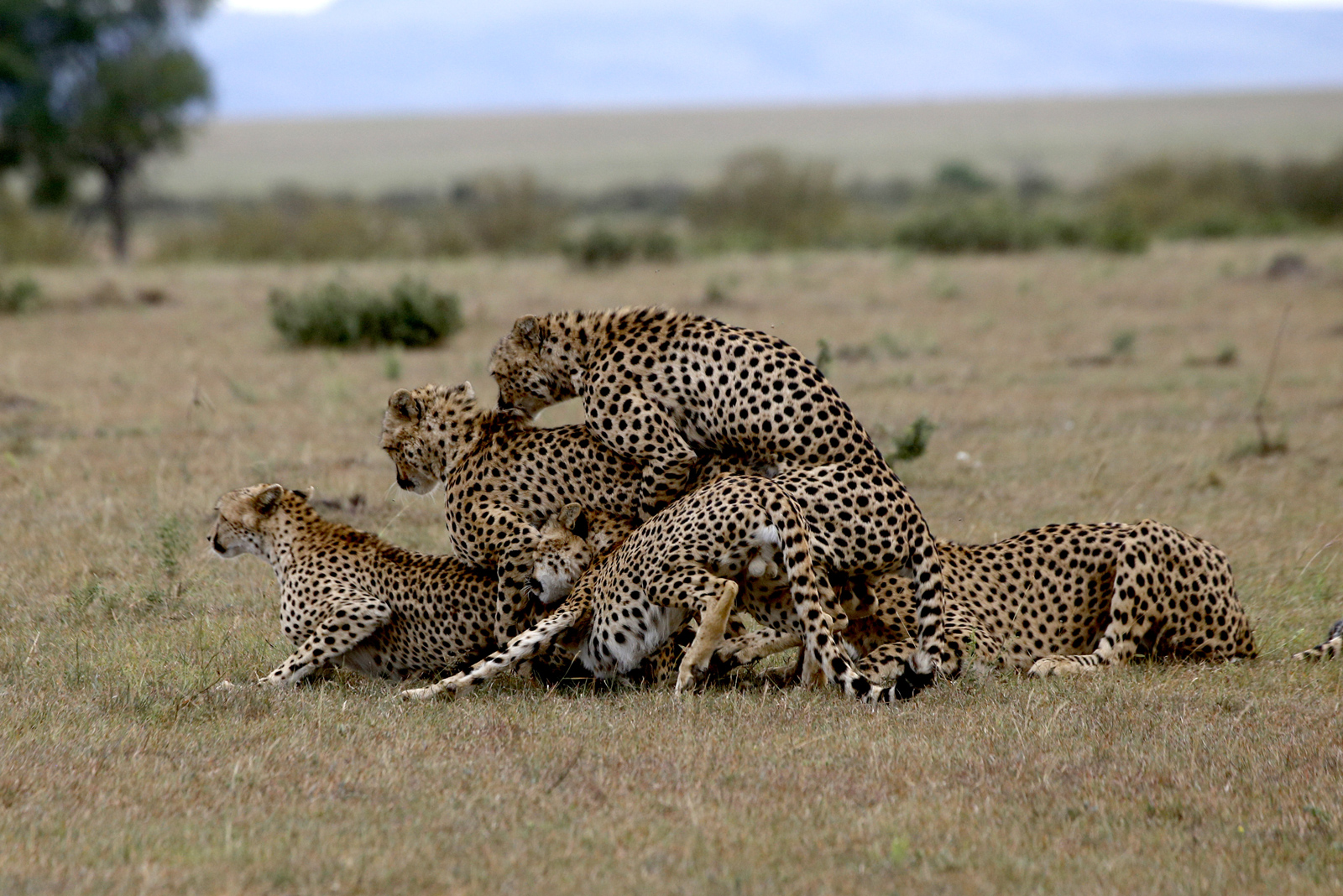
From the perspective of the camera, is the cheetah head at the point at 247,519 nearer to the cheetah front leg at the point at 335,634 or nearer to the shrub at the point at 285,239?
the cheetah front leg at the point at 335,634

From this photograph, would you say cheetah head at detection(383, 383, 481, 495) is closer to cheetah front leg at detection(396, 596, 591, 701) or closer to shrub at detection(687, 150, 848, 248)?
cheetah front leg at detection(396, 596, 591, 701)

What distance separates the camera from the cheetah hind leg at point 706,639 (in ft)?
16.2

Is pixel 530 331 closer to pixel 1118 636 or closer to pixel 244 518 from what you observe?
pixel 244 518

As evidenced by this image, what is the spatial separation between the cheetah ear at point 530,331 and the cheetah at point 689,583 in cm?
122

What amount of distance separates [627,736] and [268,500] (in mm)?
1992

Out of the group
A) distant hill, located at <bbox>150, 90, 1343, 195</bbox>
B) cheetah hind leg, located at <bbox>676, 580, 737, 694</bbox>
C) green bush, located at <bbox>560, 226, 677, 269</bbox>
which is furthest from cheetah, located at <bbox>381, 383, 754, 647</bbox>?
distant hill, located at <bbox>150, 90, 1343, 195</bbox>

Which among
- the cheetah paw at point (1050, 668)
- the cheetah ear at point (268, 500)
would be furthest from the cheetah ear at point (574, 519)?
the cheetah paw at point (1050, 668)

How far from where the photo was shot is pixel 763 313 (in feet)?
55.1

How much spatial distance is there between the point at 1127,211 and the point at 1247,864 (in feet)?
95.0

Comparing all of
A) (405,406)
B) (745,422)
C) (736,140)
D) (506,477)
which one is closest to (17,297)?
(405,406)

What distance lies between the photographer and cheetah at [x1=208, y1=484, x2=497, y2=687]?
546 centimetres

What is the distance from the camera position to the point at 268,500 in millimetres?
5918

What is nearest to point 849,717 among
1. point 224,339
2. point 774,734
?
point 774,734

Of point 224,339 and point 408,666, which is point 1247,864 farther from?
point 224,339
